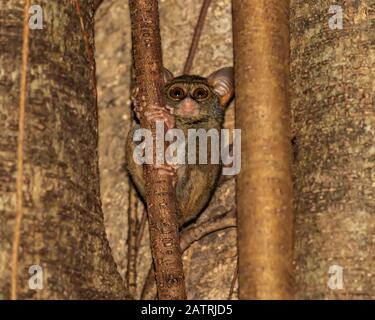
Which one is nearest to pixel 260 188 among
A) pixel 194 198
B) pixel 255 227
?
pixel 255 227

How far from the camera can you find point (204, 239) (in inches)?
268

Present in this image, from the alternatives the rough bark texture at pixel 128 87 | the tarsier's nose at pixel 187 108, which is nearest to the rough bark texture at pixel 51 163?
the rough bark texture at pixel 128 87

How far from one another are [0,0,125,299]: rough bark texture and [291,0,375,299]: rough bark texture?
94 centimetres

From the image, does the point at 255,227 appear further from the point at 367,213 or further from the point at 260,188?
the point at 367,213

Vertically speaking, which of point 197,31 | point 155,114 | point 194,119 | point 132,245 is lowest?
point 132,245

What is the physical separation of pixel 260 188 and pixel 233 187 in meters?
1.19

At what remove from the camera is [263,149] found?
5.90m

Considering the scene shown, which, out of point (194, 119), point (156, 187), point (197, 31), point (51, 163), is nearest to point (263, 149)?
point (156, 187)

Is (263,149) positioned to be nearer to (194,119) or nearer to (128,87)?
(128,87)

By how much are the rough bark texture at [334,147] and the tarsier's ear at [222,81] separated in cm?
72

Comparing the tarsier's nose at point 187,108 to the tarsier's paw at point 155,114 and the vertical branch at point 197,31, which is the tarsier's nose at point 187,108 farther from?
the tarsier's paw at point 155,114

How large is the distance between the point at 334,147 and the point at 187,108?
5.52 feet

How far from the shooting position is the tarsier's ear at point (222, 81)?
23.6 ft
